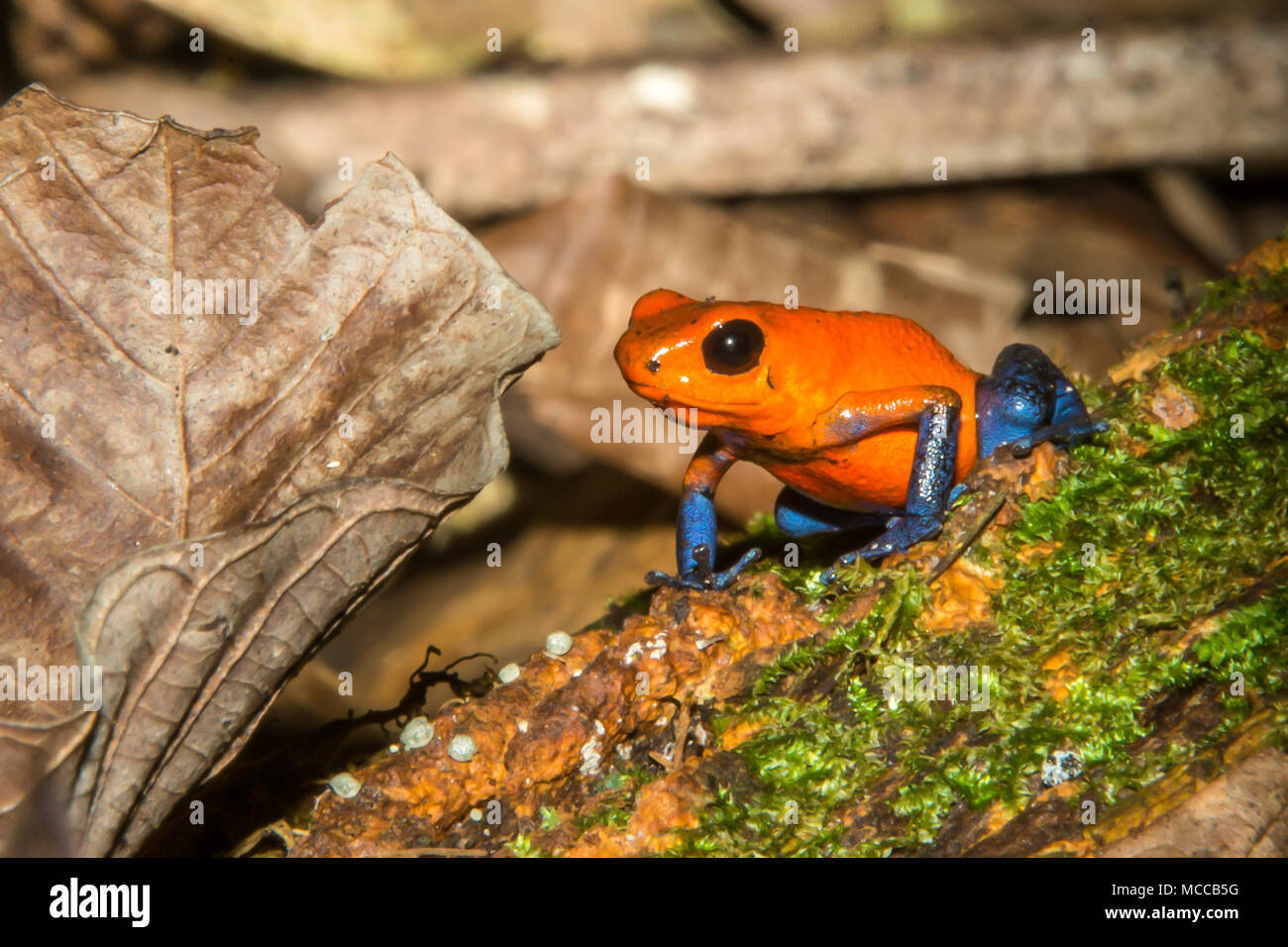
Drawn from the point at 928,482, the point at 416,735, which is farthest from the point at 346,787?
the point at 928,482

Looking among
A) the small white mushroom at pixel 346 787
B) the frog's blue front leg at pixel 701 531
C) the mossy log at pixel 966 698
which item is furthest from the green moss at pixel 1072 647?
the small white mushroom at pixel 346 787

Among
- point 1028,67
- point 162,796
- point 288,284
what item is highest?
point 1028,67

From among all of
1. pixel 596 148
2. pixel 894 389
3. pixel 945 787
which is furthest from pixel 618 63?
pixel 945 787

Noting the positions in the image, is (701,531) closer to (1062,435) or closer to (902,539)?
(902,539)

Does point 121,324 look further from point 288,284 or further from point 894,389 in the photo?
point 894,389

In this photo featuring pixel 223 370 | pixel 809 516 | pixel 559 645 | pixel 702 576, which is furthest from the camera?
pixel 809 516

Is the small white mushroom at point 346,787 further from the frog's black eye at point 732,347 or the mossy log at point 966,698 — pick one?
the frog's black eye at point 732,347
